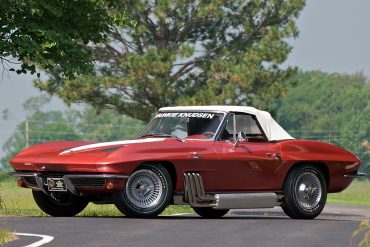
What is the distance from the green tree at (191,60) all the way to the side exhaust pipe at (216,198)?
90.6 feet

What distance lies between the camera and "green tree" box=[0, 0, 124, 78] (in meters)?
25.5

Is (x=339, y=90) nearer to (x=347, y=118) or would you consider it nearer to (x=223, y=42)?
(x=347, y=118)

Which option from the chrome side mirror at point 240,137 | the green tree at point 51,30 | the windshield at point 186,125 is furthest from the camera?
the green tree at point 51,30

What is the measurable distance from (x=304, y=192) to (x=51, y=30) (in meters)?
9.61

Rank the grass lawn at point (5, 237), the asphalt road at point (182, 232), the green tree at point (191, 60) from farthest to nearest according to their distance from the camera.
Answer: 1. the green tree at point (191, 60)
2. the asphalt road at point (182, 232)
3. the grass lawn at point (5, 237)

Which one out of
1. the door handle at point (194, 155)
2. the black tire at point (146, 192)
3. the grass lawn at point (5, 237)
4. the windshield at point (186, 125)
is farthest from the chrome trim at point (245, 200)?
the grass lawn at point (5, 237)

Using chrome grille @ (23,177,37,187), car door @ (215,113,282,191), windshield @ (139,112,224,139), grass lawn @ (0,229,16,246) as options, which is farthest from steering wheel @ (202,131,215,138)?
grass lawn @ (0,229,16,246)

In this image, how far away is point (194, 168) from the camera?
1681cm

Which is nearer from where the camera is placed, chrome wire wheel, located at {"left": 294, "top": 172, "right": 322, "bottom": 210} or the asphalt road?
the asphalt road

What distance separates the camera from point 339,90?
386 ft

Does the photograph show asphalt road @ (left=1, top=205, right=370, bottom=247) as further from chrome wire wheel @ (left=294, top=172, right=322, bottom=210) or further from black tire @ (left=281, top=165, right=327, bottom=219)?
chrome wire wheel @ (left=294, top=172, right=322, bottom=210)

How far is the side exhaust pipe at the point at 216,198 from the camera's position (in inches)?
662

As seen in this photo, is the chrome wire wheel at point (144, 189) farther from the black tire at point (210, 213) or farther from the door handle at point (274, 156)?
the black tire at point (210, 213)

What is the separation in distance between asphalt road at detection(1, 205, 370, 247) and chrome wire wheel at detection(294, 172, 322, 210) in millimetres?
1519
